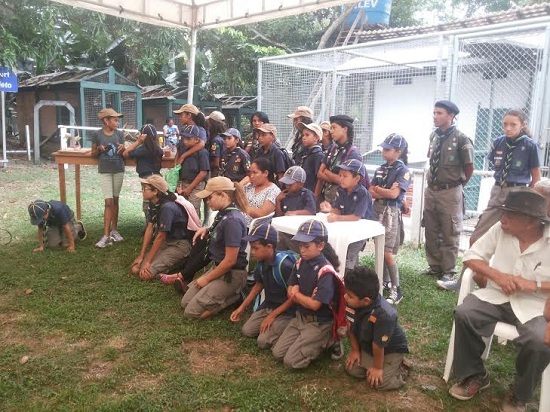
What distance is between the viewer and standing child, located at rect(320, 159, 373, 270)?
12.6 feet

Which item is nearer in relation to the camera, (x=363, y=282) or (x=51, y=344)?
(x=363, y=282)

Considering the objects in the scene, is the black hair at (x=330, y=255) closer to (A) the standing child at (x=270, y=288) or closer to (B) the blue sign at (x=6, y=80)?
(A) the standing child at (x=270, y=288)

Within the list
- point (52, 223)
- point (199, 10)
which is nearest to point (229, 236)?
point (52, 223)

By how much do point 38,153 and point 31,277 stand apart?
9746 millimetres

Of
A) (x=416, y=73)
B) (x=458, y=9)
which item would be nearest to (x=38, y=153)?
(x=416, y=73)

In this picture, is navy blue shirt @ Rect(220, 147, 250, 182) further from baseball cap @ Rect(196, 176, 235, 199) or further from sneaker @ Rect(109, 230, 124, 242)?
→ sneaker @ Rect(109, 230, 124, 242)

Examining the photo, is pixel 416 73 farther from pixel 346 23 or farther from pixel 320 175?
pixel 346 23

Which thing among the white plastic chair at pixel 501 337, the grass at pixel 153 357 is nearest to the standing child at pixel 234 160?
the grass at pixel 153 357

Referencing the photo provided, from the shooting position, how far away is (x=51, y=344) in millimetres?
3387

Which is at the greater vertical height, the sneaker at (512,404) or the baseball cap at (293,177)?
the baseball cap at (293,177)

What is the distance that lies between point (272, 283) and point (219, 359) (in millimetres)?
671

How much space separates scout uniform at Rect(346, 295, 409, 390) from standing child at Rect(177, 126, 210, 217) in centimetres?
292

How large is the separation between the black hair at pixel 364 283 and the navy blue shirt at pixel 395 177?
1547mm

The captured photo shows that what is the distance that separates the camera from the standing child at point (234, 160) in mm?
5223
